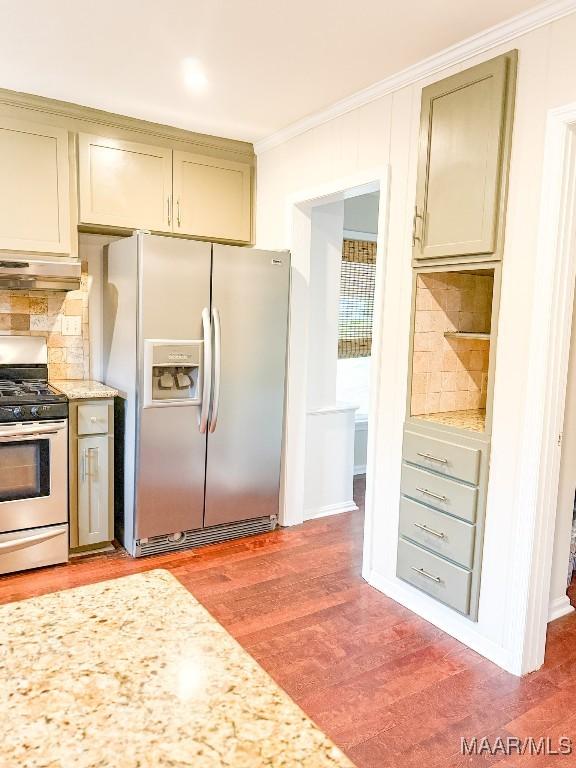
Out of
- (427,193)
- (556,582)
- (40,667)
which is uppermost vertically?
(427,193)

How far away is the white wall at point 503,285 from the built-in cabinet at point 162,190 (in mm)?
506

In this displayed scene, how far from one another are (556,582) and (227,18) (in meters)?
2.79

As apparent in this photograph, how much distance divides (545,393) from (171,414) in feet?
6.30

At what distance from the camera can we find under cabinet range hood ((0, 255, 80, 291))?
2994mm

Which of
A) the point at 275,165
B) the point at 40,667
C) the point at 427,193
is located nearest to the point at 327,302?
the point at 275,165

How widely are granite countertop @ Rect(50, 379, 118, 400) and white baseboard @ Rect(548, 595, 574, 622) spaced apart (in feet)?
8.07

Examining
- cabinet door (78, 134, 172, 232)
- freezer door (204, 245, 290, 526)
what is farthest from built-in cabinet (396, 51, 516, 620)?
cabinet door (78, 134, 172, 232)

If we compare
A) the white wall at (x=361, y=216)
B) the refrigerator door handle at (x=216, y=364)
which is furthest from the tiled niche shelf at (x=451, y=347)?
the white wall at (x=361, y=216)

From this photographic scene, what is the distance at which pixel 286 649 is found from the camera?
7.88ft

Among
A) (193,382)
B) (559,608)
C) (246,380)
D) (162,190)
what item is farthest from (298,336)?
(559,608)

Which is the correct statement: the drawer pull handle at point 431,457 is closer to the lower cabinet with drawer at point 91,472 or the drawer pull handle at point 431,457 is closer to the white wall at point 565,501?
the white wall at point 565,501

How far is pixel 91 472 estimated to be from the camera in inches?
126

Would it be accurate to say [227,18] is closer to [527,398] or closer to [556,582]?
[527,398]

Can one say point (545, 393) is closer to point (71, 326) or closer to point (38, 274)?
point (38, 274)
